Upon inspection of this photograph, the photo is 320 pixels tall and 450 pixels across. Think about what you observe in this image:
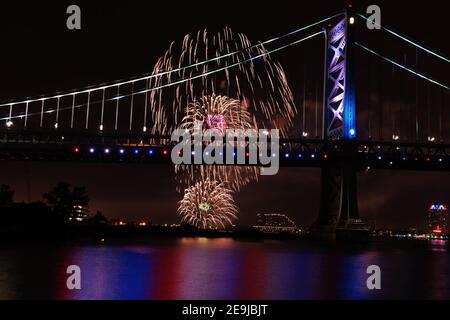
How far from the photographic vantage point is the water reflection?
25.8 metres

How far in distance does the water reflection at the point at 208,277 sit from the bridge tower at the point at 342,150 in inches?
708

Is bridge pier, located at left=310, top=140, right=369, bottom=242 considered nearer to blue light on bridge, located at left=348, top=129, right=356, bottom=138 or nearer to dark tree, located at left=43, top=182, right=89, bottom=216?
blue light on bridge, located at left=348, top=129, right=356, bottom=138

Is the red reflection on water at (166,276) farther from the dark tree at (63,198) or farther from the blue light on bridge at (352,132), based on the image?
the dark tree at (63,198)

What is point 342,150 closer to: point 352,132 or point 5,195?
point 352,132

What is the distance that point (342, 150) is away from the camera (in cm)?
6612

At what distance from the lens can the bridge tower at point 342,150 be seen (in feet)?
206

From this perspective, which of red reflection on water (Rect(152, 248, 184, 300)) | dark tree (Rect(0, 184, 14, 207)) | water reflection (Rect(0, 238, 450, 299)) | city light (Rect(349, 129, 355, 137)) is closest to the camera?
red reflection on water (Rect(152, 248, 184, 300))

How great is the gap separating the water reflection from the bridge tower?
1799cm

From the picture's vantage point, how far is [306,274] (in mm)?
34406

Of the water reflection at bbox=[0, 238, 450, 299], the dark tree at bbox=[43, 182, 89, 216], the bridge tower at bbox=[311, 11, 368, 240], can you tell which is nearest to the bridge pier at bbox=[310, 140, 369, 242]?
the bridge tower at bbox=[311, 11, 368, 240]

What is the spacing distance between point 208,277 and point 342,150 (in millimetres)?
36971
